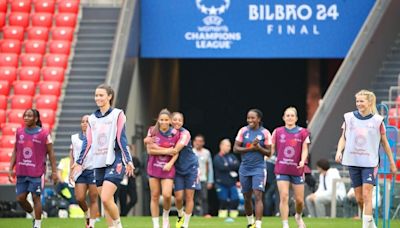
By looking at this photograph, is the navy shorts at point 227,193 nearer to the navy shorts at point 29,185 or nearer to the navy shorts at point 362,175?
the navy shorts at point 29,185

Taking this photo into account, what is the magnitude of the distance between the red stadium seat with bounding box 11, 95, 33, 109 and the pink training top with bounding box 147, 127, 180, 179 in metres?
12.6

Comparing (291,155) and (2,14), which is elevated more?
(2,14)

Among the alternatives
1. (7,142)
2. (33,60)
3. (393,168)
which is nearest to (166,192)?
(393,168)

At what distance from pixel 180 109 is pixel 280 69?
3.62m

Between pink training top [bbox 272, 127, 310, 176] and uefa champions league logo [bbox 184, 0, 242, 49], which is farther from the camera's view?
uefa champions league logo [bbox 184, 0, 242, 49]

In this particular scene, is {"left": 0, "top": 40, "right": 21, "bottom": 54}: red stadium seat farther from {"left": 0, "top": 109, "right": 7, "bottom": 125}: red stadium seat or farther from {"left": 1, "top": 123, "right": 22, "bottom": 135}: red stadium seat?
{"left": 1, "top": 123, "right": 22, "bottom": 135}: red stadium seat

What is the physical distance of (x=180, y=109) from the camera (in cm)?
4350

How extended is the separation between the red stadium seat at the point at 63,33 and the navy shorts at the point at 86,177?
1479cm

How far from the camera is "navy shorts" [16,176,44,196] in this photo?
19656 millimetres

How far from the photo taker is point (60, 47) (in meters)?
33.6

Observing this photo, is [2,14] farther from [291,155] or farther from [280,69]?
[291,155]

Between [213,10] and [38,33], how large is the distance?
462 centimetres

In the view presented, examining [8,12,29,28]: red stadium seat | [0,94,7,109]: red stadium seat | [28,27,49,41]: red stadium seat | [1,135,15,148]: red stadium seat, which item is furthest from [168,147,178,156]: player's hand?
[8,12,29,28]: red stadium seat

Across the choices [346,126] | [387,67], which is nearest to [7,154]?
[387,67]
